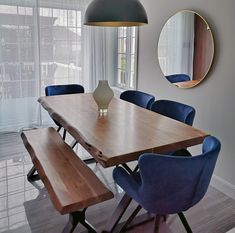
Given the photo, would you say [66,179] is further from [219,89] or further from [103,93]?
[219,89]

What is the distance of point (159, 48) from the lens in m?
3.57

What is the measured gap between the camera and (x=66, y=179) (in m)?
1.86

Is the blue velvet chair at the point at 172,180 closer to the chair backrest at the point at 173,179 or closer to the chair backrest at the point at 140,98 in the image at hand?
the chair backrest at the point at 173,179

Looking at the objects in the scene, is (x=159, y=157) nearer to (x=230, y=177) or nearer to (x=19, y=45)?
(x=230, y=177)

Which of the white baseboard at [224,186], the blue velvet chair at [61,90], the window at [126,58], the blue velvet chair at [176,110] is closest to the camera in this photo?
the blue velvet chair at [176,110]

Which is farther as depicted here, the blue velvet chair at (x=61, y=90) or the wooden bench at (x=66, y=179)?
the blue velvet chair at (x=61, y=90)

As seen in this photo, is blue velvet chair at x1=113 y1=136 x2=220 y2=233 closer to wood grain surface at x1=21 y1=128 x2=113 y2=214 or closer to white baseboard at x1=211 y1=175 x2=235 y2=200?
wood grain surface at x1=21 y1=128 x2=113 y2=214

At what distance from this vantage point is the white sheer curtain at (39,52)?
4.14 meters

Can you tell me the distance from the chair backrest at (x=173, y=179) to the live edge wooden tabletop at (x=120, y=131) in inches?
8.5

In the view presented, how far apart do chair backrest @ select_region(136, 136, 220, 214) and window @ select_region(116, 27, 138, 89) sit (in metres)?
2.97

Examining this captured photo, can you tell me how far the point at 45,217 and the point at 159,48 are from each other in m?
2.46

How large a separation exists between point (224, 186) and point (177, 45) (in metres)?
1.69

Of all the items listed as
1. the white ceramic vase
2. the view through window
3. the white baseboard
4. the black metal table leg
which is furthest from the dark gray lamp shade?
the view through window

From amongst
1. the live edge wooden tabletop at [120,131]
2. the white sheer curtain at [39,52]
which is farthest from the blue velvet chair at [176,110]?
the white sheer curtain at [39,52]
